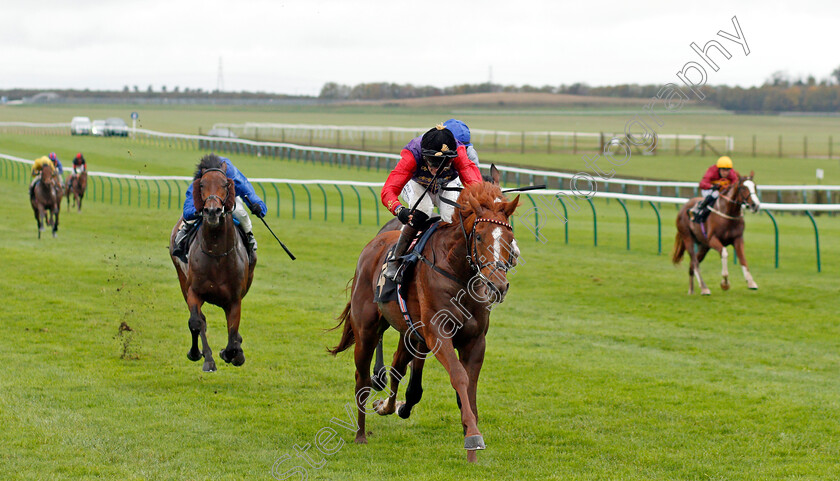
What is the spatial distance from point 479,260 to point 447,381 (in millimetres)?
3081

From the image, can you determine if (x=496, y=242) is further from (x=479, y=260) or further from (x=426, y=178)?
(x=426, y=178)

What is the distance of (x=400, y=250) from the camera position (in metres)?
5.71

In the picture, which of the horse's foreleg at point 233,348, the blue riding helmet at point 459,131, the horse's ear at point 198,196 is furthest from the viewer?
the horse's foreleg at point 233,348

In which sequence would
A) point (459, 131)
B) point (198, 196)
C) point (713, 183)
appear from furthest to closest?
point (713, 183), point (198, 196), point (459, 131)

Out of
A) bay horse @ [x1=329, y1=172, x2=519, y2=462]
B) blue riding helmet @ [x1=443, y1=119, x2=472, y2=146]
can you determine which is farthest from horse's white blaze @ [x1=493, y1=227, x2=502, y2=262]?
blue riding helmet @ [x1=443, y1=119, x2=472, y2=146]

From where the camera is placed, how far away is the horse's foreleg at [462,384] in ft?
16.5

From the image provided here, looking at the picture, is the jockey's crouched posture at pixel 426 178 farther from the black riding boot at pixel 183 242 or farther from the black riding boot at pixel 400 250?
the black riding boot at pixel 183 242

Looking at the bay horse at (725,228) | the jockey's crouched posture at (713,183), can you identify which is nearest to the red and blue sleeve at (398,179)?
the bay horse at (725,228)

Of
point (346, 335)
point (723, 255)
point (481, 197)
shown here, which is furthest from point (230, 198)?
point (723, 255)

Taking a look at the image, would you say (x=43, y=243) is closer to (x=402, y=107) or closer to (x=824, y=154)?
(x=824, y=154)

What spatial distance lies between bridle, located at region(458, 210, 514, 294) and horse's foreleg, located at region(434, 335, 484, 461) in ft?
1.50

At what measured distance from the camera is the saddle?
18.3 feet

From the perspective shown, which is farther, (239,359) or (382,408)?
(239,359)

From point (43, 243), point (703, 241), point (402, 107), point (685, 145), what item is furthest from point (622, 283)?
point (402, 107)
